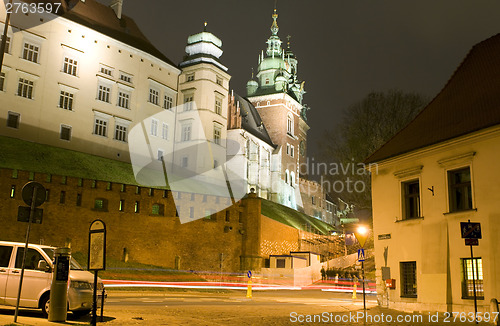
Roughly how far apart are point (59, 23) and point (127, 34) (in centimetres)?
878

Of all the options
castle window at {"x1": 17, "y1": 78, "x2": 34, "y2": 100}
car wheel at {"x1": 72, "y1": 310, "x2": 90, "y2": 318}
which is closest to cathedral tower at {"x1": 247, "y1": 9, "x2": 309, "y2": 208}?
castle window at {"x1": 17, "y1": 78, "x2": 34, "y2": 100}

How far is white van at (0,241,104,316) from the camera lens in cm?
1160

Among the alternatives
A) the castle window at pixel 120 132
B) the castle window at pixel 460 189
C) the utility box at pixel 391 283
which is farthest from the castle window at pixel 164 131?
the castle window at pixel 460 189

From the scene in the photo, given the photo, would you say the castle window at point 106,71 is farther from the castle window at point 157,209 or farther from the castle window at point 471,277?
the castle window at point 471,277

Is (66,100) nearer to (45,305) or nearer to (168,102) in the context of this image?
(168,102)

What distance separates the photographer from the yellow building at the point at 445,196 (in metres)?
15.0

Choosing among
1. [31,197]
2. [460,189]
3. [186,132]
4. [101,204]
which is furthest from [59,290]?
[186,132]

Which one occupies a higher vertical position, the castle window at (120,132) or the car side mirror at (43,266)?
the castle window at (120,132)

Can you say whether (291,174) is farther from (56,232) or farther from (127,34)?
(56,232)

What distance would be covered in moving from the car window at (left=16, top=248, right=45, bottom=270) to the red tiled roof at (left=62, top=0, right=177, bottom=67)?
3581 cm

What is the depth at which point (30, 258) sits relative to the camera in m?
12.0

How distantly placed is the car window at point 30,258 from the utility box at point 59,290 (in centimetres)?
141

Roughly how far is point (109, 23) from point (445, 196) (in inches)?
1632

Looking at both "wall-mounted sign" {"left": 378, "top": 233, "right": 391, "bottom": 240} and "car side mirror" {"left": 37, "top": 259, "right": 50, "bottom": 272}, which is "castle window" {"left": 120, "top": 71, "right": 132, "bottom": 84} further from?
"car side mirror" {"left": 37, "top": 259, "right": 50, "bottom": 272}
